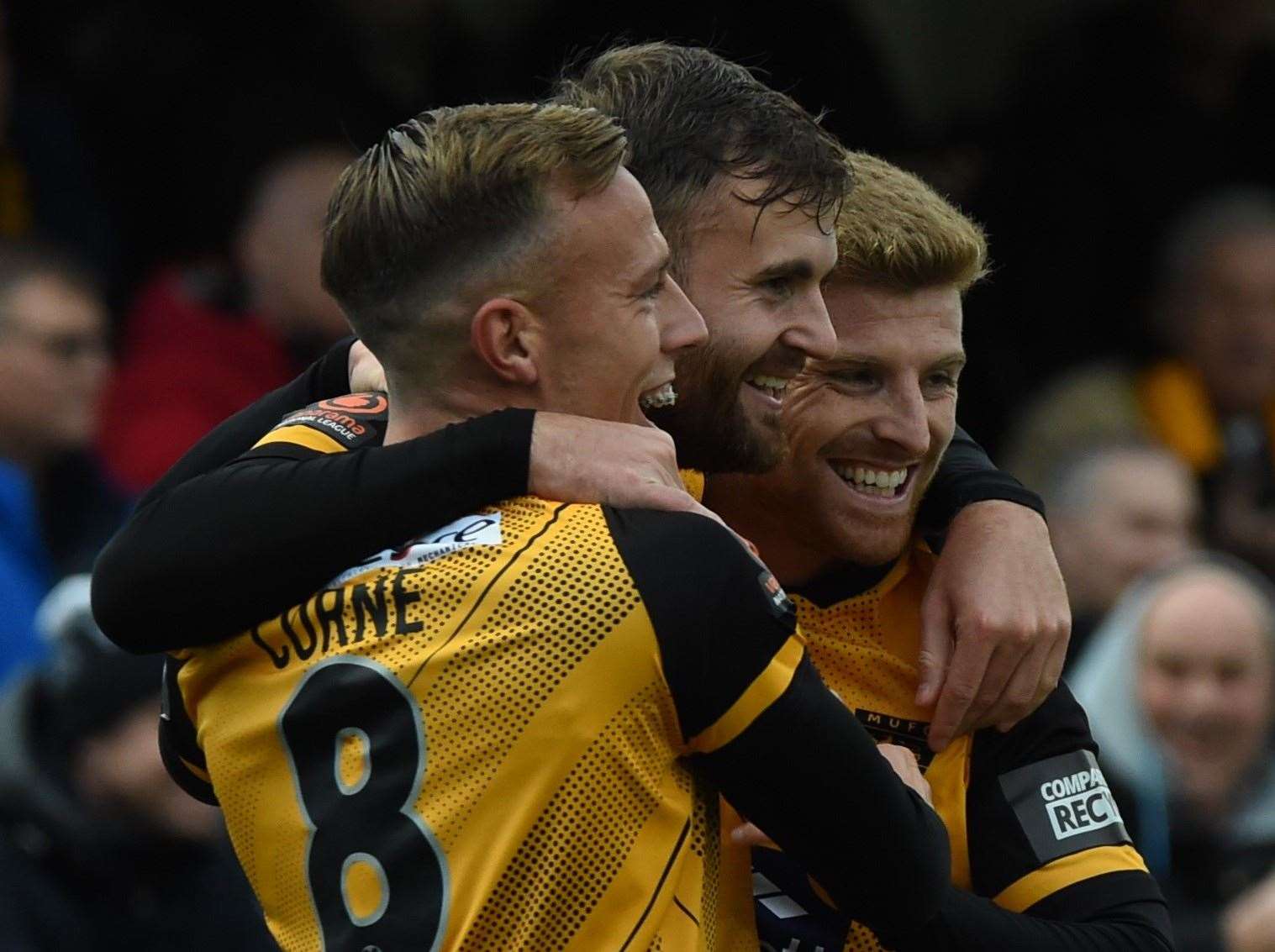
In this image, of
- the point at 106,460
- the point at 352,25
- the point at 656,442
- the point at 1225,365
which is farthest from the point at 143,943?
the point at 1225,365

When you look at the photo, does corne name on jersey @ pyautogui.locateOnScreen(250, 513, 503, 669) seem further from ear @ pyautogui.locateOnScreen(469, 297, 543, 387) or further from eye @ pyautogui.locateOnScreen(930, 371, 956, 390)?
eye @ pyautogui.locateOnScreen(930, 371, 956, 390)

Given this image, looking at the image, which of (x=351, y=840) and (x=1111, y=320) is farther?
(x=1111, y=320)

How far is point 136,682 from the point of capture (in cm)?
486

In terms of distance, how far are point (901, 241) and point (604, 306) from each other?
658mm

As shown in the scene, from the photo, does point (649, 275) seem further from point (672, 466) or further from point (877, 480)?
point (877, 480)

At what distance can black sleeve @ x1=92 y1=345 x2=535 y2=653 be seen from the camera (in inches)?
91.1

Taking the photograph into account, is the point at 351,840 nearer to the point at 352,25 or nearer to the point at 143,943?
the point at 143,943

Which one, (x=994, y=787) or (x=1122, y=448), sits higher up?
(x=994, y=787)

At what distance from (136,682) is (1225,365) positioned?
3.70m

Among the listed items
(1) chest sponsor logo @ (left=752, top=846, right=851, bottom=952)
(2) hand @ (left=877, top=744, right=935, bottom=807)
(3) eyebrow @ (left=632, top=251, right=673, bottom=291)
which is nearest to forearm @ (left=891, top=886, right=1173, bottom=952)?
(2) hand @ (left=877, top=744, right=935, bottom=807)

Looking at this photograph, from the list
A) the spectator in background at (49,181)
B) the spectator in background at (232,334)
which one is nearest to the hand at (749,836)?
the spectator in background at (232,334)

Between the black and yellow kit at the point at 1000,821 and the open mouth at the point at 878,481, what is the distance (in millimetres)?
209

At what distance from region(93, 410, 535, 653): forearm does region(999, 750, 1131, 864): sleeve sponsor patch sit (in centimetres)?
79

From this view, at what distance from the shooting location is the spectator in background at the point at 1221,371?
695 centimetres
